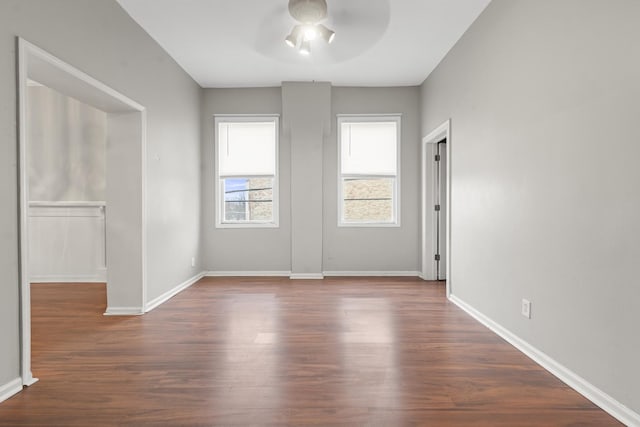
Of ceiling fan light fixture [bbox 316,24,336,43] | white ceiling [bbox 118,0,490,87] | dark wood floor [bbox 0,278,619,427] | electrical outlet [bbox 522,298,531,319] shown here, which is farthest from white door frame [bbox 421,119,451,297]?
electrical outlet [bbox 522,298,531,319]

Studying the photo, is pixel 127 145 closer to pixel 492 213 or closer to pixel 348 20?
pixel 348 20

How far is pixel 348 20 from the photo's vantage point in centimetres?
376

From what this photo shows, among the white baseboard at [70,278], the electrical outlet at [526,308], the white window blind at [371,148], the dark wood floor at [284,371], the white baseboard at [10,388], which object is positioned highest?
the white window blind at [371,148]

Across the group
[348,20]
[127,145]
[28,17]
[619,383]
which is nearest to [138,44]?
[127,145]

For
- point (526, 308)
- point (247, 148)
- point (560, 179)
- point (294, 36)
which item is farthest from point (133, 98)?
point (526, 308)

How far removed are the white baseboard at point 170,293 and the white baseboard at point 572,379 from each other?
11.3ft

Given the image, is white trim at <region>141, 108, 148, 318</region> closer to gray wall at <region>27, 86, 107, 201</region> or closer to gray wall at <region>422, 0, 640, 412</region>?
gray wall at <region>27, 86, 107, 201</region>

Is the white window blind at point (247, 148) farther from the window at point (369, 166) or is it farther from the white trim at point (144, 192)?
the white trim at point (144, 192)

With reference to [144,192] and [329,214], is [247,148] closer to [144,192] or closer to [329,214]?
[329,214]

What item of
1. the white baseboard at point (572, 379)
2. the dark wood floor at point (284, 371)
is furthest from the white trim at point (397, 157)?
the white baseboard at point (572, 379)

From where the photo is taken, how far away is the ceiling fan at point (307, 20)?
326 cm

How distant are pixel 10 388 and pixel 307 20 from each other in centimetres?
348

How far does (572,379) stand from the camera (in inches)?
90.8

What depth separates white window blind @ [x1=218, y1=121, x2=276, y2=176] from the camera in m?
6.07
